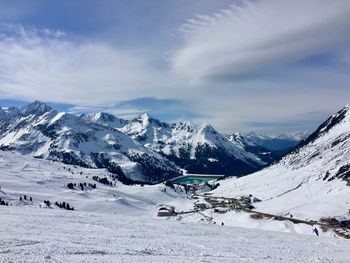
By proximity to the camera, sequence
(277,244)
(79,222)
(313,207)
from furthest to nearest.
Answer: (313,207)
(79,222)
(277,244)

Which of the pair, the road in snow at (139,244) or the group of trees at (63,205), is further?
the group of trees at (63,205)

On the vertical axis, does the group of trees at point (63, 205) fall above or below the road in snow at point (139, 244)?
below

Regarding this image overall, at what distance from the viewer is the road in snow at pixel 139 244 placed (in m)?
42.1

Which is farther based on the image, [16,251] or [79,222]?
[79,222]

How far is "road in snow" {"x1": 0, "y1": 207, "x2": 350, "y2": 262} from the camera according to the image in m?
42.1

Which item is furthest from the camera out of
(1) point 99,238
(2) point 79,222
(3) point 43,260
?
Answer: (2) point 79,222

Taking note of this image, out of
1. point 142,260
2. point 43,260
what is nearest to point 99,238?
point 142,260

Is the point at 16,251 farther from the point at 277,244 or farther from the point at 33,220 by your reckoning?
the point at 277,244

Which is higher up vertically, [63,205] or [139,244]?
[139,244]

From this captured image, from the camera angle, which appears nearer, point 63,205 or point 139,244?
point 139,244

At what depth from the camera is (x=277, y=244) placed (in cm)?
6378

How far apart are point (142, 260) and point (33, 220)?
28.3 m

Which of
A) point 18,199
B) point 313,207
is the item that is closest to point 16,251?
point 18,199

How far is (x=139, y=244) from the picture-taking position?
5188cm
